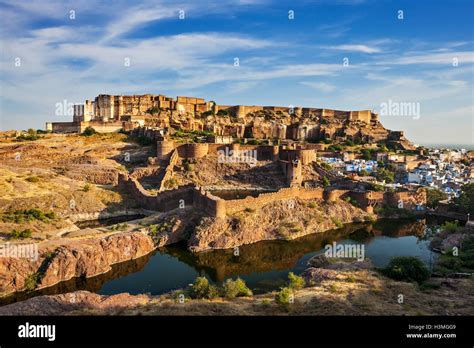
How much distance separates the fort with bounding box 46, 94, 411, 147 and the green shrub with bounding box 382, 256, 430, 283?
3372 cm

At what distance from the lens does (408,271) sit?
55.1ft

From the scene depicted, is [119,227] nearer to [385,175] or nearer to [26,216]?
[26,216]

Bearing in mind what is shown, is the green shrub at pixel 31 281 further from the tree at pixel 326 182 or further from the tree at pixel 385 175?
the tree at pixel 385 175

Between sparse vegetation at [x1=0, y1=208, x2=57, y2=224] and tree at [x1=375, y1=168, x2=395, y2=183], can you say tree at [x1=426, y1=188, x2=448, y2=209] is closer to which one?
tree at [x1=375, y1=168, x2=395, y2=183]

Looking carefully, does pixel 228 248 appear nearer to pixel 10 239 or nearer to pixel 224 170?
pixel 10 239

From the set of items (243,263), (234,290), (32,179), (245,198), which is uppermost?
(32,179)

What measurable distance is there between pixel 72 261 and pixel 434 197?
30.1 m

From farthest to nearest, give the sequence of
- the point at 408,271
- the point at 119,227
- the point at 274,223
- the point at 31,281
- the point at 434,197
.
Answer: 1. the point at 434,197
2. the point at 274,223
3. the point at 119,227
4. the point at 31,281
5. the point at 408,271

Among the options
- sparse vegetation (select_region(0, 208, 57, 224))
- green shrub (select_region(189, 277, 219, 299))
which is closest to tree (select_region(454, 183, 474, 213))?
green shrub (select_region(189, 277, 219, 299))

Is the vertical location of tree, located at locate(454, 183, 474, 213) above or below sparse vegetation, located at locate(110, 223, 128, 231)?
above

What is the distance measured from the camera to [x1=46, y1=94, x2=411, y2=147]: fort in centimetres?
5450

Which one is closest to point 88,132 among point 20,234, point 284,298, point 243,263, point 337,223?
point 20,234

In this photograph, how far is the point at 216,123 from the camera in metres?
60.3
